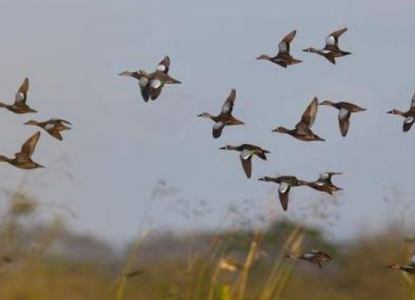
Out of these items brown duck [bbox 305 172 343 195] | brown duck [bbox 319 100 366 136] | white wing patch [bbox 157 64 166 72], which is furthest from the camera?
brown duck [bbox 319 100 366 136]

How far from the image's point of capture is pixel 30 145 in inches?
191

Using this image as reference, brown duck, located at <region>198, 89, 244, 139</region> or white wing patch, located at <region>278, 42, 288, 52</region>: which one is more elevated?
white wing patch, located at <region>278, 42, 288, 52</region>

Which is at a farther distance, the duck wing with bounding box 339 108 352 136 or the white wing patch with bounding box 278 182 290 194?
the duck wing with bounding box 339 108 352 136

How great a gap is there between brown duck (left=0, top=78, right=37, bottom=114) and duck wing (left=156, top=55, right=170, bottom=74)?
0.63 m

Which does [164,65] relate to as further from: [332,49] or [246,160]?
[332,49]

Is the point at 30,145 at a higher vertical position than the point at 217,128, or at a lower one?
lower

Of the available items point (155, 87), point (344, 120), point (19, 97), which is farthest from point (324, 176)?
point (19, 97)

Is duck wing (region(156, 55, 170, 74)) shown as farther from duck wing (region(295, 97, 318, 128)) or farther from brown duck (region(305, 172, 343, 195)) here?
brown duck (region(305, 172, 343, 195))

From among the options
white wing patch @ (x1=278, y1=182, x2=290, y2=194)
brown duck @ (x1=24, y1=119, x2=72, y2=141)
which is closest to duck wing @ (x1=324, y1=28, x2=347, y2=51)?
white wing patch @ (x1=278, y1=182, x2=290, y2=194)

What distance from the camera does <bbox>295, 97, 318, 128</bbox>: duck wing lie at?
486cm

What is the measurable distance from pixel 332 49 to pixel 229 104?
0.56m

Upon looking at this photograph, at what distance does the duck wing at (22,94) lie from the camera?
4.89 metres

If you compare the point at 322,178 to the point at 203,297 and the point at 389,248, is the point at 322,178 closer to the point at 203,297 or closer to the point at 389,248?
the point at 203,297

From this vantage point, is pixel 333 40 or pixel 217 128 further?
pixel 333 40
